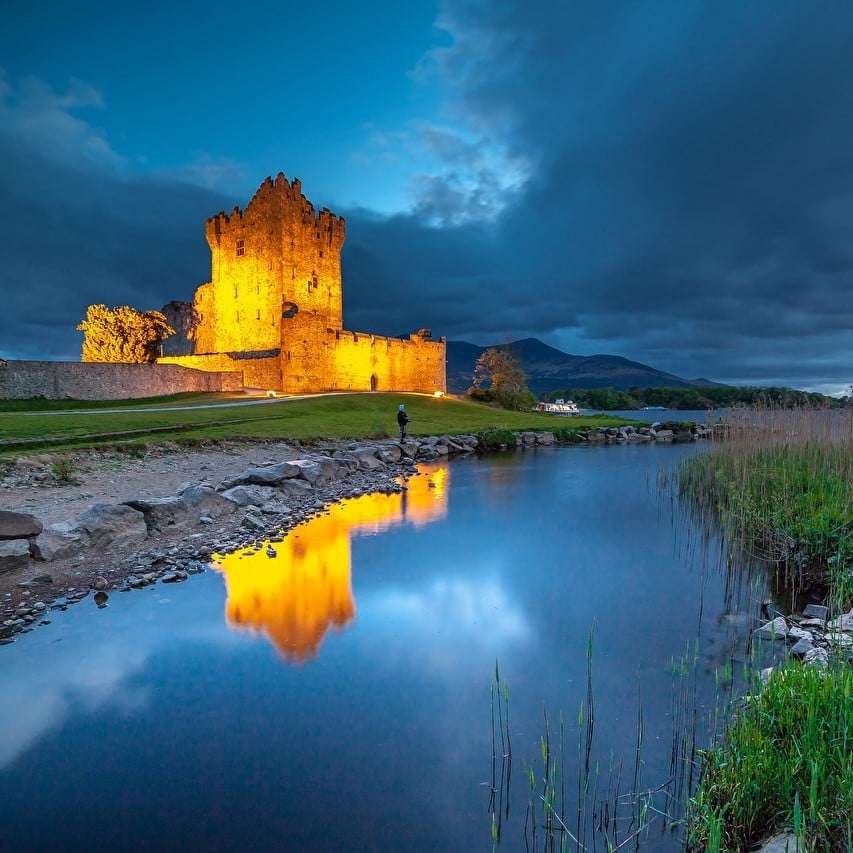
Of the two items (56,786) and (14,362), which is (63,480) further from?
(14,362)

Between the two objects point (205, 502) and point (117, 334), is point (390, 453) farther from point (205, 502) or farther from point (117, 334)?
point (117, 334)

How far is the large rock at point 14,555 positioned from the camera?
681cm

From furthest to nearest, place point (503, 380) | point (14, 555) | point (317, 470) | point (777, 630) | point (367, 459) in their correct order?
point (503, 380) → point (367, 459) → point (317, 470) → point (14, 555) → point (777, 630)

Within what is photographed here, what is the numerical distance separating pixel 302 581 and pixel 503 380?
52.8m

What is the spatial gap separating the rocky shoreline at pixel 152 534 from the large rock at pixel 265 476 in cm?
2

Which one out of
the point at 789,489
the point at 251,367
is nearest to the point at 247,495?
the point at 789,489

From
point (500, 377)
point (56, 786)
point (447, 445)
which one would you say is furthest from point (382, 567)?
point (500, 377)

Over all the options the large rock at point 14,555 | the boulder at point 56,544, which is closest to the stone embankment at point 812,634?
the large rock at point 14,555

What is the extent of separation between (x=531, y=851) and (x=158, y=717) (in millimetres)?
3054

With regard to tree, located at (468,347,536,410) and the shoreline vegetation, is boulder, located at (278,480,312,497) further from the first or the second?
tree, located at (468,347,536,410)

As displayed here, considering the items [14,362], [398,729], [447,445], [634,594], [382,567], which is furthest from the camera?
[14,362]

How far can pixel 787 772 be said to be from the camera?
9.48ft

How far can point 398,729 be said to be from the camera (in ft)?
14.0

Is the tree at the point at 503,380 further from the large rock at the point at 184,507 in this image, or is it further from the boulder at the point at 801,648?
the boulder at the point at 801,648
